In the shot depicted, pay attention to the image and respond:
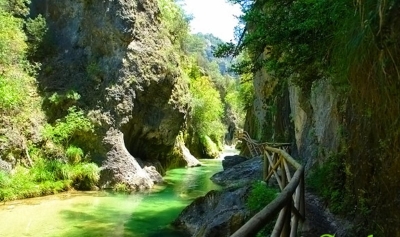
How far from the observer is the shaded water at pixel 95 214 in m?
9.01

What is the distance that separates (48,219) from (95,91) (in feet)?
26.6

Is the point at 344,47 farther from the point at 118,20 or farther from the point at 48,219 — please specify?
the point at 118,20

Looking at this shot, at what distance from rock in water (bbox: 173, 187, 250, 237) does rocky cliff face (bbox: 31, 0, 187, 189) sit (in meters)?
6.70

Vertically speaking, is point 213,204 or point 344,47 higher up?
point 344,47

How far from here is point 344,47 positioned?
423 centimetres

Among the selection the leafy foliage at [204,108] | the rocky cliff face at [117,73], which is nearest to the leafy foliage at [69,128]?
the rocky cliff face at [117,73]

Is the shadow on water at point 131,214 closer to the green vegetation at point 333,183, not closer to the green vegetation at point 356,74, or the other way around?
the green vegetation at point 333,183

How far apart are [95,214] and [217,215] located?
17.3 feet

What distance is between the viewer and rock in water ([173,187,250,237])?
6.20 metres

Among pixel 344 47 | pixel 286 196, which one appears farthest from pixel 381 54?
pixel 286 196

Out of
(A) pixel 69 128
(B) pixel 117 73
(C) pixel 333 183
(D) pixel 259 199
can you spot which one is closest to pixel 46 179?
(A) pixel 69 128

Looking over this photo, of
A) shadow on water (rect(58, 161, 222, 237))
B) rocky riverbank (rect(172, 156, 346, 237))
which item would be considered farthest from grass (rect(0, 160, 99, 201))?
rocky riverbank (rect(172, 156, 346, 237))

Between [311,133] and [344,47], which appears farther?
[311,133]

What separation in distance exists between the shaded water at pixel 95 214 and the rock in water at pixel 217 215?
0.46m
